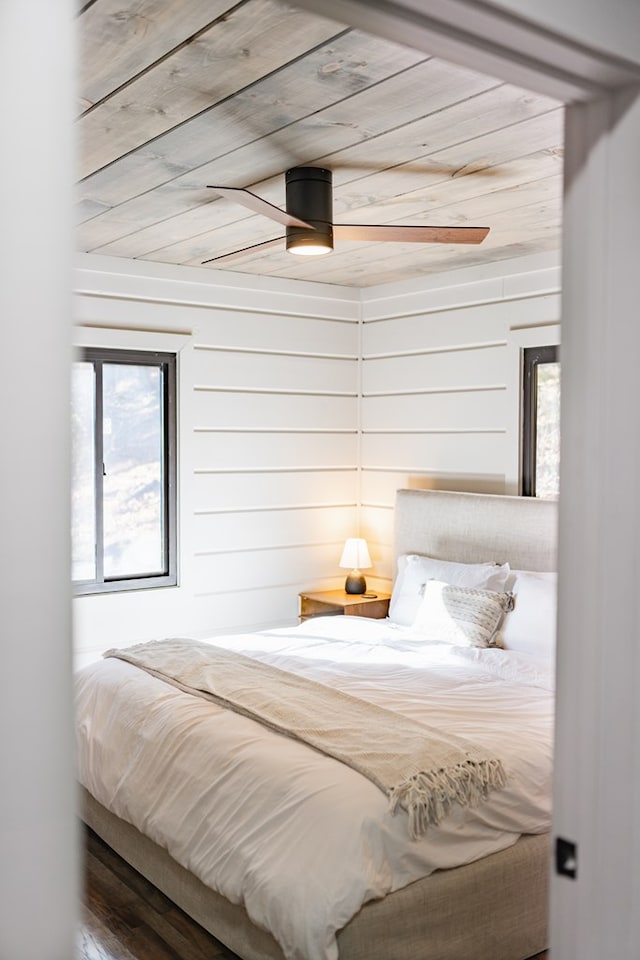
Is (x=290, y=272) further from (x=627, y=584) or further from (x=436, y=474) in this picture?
(x=627, y=584)

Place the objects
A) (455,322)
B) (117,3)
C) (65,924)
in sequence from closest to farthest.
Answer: (65,924)
(117,3)
(455,322)

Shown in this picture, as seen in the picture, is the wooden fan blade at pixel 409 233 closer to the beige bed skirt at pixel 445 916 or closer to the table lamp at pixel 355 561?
the beige bed skirt at pixel 445 916

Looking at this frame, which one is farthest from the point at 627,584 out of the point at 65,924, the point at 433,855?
the point at 433,855

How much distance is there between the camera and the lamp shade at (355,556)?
5.52m

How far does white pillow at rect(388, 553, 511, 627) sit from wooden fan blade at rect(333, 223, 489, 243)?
1.75 metres

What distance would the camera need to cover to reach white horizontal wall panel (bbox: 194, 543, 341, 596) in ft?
17.2

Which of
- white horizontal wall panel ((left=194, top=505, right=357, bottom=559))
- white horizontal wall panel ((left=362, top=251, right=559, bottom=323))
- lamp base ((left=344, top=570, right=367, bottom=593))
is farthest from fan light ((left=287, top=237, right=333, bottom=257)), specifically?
lamp base ((left=344, top=570, right=367, bottom=593))

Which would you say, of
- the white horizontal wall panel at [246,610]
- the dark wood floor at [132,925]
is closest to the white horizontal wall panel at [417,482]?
the white horizontal wall panel at [246,610]

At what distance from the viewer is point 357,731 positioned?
2910 mm

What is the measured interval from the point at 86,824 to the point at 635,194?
3.42m

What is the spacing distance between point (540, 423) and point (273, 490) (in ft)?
5.55

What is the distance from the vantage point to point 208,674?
3.56 m

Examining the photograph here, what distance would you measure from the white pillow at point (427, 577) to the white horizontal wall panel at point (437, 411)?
83 cm

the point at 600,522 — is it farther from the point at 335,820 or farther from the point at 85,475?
the point at 85,475
